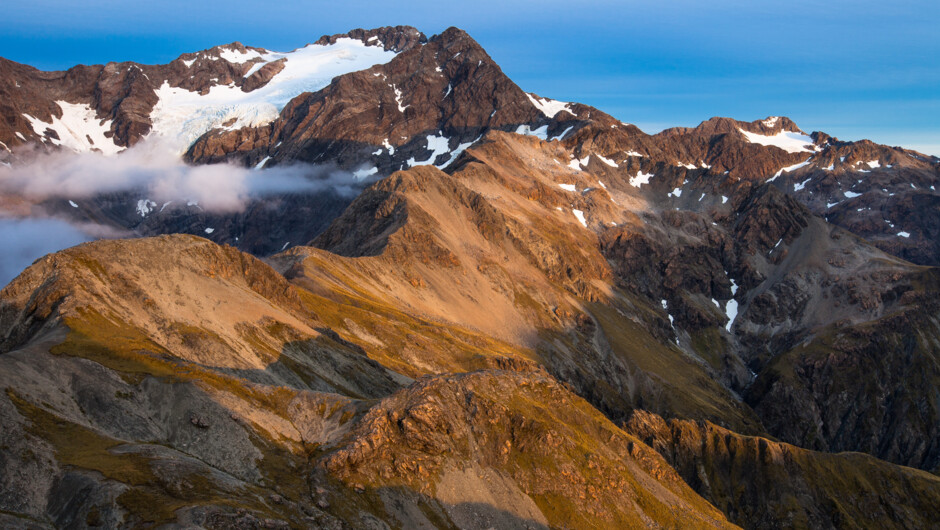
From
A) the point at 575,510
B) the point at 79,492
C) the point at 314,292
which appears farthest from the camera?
the point at 314,292

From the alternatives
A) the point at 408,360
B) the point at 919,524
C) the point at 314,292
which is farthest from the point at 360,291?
the point at 919,524

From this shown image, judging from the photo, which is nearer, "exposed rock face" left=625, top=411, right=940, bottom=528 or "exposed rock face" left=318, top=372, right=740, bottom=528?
"exposed rock face" left=318, top=372, right=740, bottom=528

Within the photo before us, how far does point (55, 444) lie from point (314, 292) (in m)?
107

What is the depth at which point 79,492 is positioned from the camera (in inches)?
2360

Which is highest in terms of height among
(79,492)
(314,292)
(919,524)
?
(314,292)

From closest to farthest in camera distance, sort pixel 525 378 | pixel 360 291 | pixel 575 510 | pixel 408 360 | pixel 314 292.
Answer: pixel 575 510 < pixel 525 378 < pixel 408 360 < pixel 314 292 < pixel 360 291

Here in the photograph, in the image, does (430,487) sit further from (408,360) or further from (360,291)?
(360,291)

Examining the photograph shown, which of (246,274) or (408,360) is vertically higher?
(246,274)

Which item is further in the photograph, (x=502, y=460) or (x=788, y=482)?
(x=788, y=482)

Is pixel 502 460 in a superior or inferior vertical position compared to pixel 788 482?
superior

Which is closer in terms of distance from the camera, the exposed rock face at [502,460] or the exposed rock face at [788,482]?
the exposed rock face at [502,460]

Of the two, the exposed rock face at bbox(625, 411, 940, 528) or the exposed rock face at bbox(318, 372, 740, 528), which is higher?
the exposed rock face at bbox(318, 372, 740, 528)

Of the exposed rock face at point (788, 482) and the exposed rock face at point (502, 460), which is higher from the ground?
the exposed rock face at point (502, 460)

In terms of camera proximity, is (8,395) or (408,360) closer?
(8,395)
